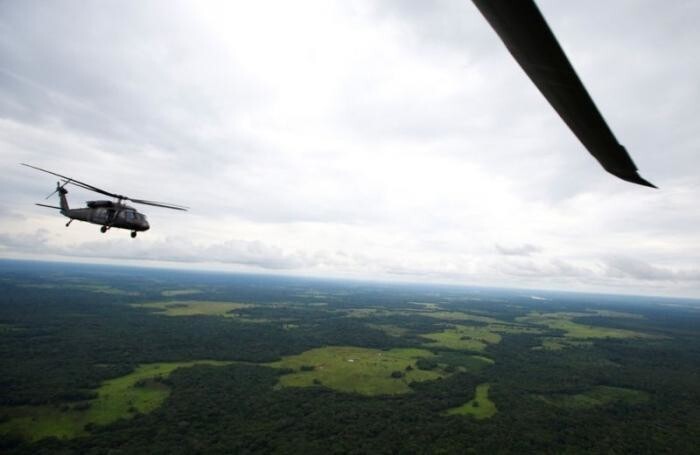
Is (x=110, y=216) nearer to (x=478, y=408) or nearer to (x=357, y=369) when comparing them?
(x=478, y=408)

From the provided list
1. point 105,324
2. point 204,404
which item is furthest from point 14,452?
point 105,324

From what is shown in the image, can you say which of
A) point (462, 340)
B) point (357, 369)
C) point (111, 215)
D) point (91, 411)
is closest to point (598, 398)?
point (357, 369)

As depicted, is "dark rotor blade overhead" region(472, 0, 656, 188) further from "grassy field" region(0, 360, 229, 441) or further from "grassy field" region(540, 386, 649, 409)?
"grassy field" region(540, 386, 649, 409)

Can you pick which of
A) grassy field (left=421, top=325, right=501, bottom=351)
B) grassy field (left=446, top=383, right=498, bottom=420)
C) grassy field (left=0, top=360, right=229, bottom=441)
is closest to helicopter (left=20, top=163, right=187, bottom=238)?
grassy field (left=0, top=360, right=229, bottom=441)

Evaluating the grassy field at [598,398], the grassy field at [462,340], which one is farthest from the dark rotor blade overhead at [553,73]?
the grassy field at [462,340]

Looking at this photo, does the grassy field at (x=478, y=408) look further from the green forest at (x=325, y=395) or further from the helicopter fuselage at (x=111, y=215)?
the helicopter fuselage at (x=111, y=215)

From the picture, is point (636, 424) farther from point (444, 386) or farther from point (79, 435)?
point (79, 435)
